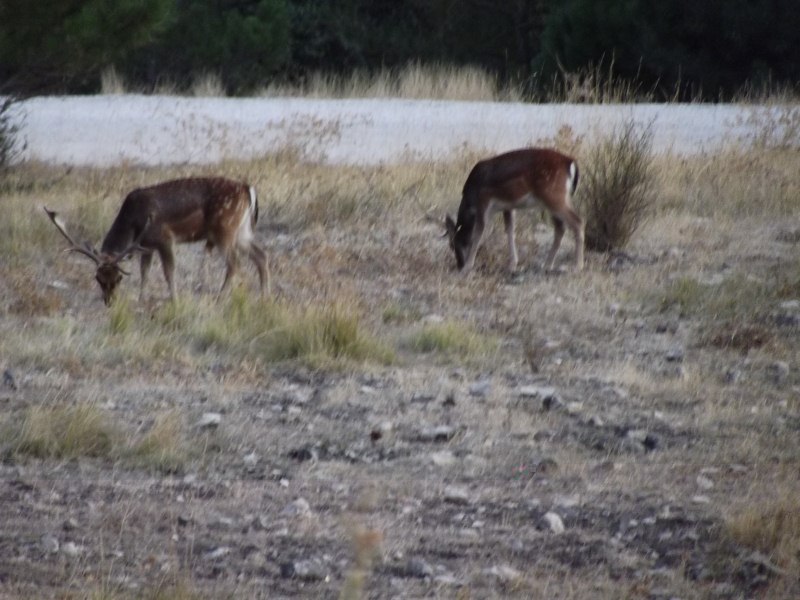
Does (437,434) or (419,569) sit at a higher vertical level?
(419,569)

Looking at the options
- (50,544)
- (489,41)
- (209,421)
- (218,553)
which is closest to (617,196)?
(209,421)

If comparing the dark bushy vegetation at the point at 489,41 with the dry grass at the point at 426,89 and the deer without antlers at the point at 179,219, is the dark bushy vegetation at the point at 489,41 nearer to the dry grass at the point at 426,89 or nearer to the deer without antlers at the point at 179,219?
the dry grass at the point at 426,89

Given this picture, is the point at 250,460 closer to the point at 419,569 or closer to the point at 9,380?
the point at 419,569

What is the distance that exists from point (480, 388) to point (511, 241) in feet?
12.9

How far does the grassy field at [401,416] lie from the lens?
19.0 feet

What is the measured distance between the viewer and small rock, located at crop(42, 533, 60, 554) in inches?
230

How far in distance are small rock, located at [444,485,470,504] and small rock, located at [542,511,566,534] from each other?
42cm

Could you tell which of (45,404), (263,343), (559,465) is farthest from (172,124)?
(559,465)

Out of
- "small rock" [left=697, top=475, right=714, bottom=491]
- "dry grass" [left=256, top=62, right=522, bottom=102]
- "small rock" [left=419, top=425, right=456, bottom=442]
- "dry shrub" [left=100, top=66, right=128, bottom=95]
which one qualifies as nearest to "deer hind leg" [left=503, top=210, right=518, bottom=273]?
"small rock" [left=419, top=425, right=456, bottom=442]

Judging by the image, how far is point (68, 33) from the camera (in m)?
14.7

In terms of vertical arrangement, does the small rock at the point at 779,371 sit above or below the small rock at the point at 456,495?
below

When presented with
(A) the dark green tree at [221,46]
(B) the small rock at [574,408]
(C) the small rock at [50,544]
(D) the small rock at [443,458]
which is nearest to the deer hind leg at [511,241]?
(B) the small rock at [574,408]

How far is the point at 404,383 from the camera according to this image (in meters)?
8.66

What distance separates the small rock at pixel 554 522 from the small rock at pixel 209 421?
208 cm
